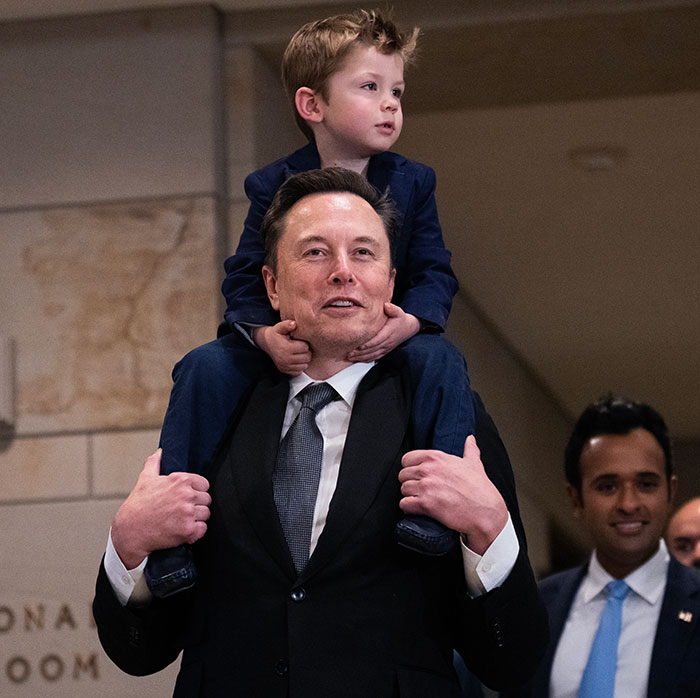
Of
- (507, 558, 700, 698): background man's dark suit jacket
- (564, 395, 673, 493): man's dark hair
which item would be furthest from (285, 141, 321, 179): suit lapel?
(507, 558, 700, 698): background man's dark suit jacket

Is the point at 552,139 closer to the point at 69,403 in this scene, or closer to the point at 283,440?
the point at 69,403

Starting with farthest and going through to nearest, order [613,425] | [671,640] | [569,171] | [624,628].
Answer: [569,171], [613,425], [624,628], [671,640]

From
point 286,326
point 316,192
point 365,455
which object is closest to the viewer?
point 365,455

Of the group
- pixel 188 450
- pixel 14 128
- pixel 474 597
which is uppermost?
pixel 14 128

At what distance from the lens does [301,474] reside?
7.66 feet

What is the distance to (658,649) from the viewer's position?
3.05m

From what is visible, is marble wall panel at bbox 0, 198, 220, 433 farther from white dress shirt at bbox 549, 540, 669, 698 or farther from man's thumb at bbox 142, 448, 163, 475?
man's thumb at bbox 142, 448, 163, 475

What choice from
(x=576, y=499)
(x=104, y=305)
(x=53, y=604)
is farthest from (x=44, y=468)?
(x=576, y=499)

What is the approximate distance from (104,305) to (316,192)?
211 cm

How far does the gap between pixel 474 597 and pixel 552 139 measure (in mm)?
4360

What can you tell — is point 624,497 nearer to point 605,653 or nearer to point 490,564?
point 605,653

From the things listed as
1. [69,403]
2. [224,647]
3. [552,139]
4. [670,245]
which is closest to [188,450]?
[224,647]

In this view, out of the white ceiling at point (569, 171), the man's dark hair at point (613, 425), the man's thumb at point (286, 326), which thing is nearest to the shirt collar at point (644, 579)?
the man's dark hair at point (613, 425)

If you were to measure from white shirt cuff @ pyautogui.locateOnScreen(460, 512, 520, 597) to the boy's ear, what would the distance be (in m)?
0.92
